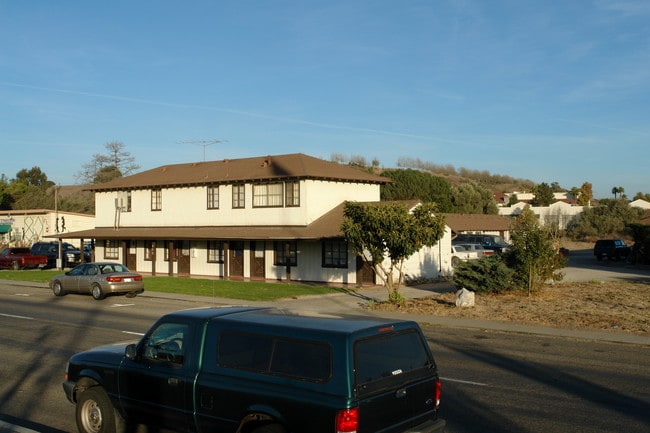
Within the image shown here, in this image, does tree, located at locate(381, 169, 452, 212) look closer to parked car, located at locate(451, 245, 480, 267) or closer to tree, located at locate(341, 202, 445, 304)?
parked car, located at locate(451, 245, 480, 267)

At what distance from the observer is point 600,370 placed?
1312cm

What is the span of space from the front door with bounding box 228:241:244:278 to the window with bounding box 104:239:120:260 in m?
11.3

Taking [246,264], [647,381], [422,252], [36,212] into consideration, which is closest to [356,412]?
[647,381]

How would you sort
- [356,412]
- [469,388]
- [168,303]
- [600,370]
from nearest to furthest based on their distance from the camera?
[356,412]
[469,388]
[600,370]
[168,303]

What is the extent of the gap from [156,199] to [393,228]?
966 inches

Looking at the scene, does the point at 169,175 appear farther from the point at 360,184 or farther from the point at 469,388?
the point at 469,388

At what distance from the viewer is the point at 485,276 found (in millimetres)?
25453

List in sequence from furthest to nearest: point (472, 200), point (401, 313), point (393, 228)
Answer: point (472, 200) → point (393, 228) → point (401, 313)

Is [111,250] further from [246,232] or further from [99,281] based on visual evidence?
[99,281]

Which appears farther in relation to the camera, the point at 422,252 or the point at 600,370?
the point at 422,252

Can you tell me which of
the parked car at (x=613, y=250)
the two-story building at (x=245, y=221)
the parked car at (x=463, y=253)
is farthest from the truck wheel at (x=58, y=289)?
the parked car at (x=613, y=250)

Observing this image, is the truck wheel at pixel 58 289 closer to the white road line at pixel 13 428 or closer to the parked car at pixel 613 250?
the white road line at pixel 13 428

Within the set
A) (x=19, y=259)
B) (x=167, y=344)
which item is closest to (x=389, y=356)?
(x=167, y=344)

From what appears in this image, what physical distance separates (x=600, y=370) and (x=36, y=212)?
62.7 meters
